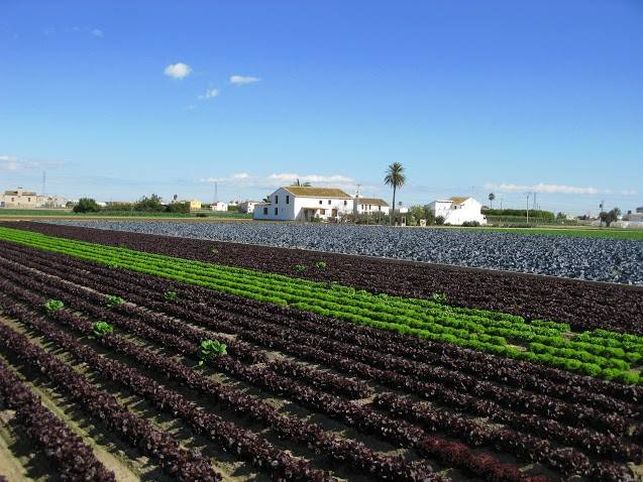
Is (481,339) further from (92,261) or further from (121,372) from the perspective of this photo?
(92,261)

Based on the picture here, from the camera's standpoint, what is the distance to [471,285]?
2384 centimetres

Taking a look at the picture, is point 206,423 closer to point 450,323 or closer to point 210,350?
point 210,350

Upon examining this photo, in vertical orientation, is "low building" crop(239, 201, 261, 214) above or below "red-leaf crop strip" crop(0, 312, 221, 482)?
above

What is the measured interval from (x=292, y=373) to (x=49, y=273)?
1852cm

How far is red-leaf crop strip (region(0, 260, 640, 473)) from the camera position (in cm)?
776

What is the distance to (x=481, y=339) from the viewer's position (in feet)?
47.7

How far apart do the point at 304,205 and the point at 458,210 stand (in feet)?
112

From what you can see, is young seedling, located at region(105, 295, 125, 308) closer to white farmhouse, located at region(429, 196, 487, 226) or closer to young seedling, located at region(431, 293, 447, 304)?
young seedling, located at region(431, 293, 447, 304)

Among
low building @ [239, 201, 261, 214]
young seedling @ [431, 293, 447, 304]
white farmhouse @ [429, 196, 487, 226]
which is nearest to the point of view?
young seedling @ [431, 293, 447, 304]

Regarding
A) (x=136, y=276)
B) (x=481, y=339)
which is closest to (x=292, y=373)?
(x=481, y=339)

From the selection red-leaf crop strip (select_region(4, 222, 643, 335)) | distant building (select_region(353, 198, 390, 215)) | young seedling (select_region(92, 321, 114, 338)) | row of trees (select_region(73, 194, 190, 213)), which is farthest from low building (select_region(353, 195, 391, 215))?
young seedling (select_region(92, 321, 114, 338))

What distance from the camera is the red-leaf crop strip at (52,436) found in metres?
7.69

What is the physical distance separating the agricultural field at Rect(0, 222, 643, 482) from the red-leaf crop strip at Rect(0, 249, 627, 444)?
0.09 ft

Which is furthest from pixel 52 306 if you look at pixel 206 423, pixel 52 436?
pixel 206 423
